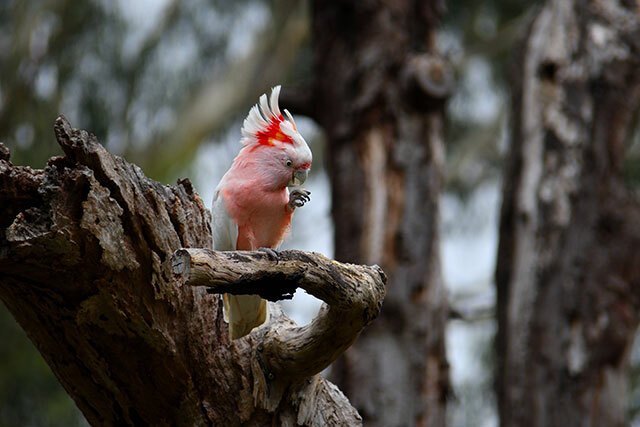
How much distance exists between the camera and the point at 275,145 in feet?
6.99

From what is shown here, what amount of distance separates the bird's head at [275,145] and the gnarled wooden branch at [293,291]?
0.43 meters

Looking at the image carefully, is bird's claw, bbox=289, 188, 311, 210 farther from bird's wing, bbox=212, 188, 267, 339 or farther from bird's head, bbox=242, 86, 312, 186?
bird's wing, bbox=212, 188, 267, 339

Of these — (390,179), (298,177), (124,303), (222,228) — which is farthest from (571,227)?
(124,303)

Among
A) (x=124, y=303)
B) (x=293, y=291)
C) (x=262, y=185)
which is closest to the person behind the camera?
(x=293, y=291)

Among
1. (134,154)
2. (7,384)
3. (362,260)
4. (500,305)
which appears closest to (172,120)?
(134,154)

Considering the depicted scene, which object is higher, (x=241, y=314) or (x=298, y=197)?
(x=298, y=197)

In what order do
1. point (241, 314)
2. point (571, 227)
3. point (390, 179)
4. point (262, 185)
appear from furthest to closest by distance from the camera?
point (390, 179)
point (571, 227)
point (262, 185)
point (241, 314)

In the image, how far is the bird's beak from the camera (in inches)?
84.4

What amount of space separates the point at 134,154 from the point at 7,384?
2.23 m

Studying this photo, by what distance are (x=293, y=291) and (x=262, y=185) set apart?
562mm

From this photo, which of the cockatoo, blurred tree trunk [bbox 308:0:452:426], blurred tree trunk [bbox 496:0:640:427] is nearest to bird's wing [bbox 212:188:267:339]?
the cockatoo

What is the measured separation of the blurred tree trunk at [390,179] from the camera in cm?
349

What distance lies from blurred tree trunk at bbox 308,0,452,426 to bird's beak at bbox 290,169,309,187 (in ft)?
4.87

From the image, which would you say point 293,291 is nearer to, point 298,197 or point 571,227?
point 298,197
